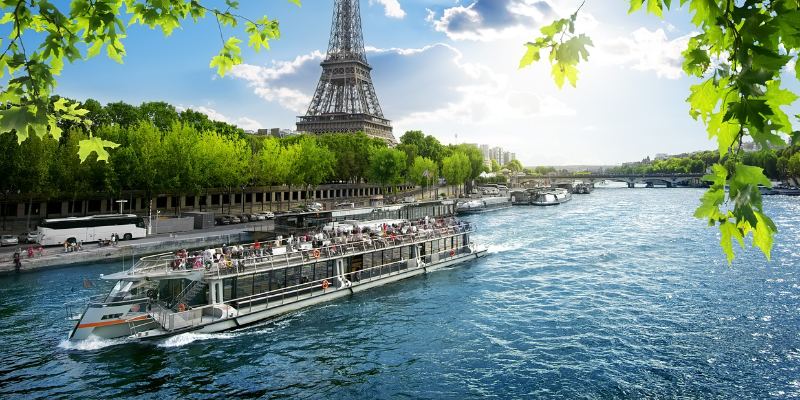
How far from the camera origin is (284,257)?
30219 mm

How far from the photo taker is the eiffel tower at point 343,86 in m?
143

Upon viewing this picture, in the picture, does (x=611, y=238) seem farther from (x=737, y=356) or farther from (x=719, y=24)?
(x=719, y=24)

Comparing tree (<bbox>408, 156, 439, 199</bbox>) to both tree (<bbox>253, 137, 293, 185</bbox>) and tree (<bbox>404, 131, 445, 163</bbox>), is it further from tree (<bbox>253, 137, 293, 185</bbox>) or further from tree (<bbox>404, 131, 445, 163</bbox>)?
tree (<bbox>253, 137, 293, 185</bbox>)

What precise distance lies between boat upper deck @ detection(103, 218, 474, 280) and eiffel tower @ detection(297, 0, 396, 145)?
343ft

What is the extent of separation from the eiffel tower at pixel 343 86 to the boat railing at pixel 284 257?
105 metres

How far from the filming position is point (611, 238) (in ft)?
176

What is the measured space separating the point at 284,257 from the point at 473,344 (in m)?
12.6

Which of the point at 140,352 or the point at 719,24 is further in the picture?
the point at 140,352

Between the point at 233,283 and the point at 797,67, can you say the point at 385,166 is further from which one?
the point at 797,67

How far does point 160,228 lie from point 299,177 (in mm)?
26675

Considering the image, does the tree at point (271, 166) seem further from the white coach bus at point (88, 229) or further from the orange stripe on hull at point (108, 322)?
the orange stripe on hull at point (108, 322)

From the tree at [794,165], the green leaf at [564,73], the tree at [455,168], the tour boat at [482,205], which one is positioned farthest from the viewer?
the tree at [794,165]

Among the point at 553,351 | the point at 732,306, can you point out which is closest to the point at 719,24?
the point at 553,351

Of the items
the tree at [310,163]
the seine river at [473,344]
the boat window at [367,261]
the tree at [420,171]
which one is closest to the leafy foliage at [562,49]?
the seine river at [473,344]
